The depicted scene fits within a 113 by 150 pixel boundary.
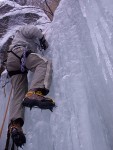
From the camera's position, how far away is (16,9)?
5.35m

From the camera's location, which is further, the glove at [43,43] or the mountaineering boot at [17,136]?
the glove at [43,43]

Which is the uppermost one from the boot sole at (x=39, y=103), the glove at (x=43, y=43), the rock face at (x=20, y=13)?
the boot sole at (x=39, y=103)

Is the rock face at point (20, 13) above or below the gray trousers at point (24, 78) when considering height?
below

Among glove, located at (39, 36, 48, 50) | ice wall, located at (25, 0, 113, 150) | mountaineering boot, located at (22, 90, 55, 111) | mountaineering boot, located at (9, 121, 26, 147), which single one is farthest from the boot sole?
glove, located at (39, 36, 48, 50)

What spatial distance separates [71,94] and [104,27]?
69 cm

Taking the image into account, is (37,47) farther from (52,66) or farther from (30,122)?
(30,122)

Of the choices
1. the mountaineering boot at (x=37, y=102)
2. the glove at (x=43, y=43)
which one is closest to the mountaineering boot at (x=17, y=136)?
the mountaineering boot at (x=37, y=102)

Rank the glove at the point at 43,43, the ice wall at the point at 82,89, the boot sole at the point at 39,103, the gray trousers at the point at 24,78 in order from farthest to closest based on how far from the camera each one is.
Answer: the glove at the point at 43,43 → the gray trousers at the point at 24,78 → the boot sole at the point at 39,103 → the ice wall at the point at 82,89

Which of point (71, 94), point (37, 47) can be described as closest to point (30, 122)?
point (71, 94)

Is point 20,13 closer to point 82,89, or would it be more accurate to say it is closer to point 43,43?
point 43,43

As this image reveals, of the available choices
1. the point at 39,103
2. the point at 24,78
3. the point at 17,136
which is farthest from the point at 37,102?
the point at 24,78

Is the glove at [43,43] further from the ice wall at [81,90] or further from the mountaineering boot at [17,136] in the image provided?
the mountaineering boot at [17,136]

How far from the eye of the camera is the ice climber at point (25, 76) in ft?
8.34

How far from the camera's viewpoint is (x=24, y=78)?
3281 millimetres
